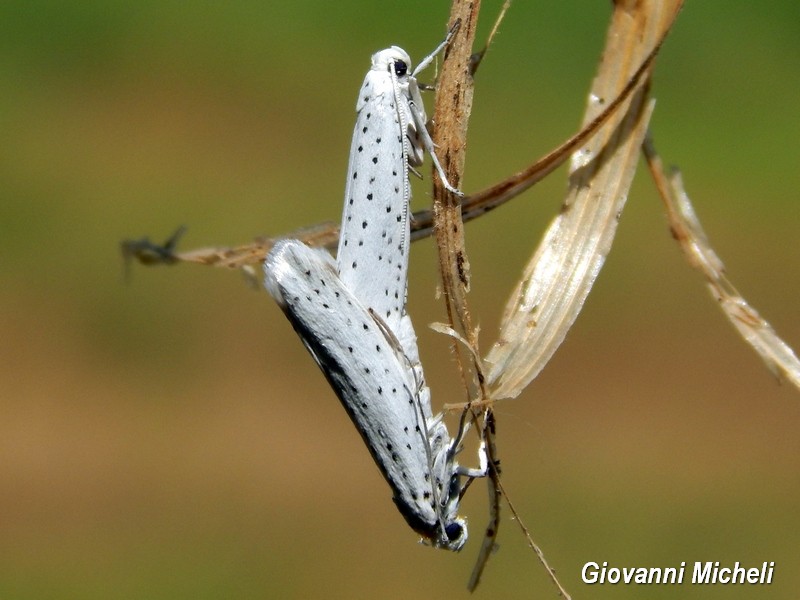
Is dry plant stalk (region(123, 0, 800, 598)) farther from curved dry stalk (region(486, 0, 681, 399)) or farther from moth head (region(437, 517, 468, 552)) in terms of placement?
moth head (region(437, 517, 468, 552))

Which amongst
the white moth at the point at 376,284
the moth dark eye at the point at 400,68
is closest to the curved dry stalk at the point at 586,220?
the white moth at the point at 376,284

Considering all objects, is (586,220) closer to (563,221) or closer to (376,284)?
(563,221)

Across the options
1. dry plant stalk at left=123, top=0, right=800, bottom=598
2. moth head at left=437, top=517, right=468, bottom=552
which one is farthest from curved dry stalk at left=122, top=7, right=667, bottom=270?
moth head at left=437, top=517, right=468, bottom=552

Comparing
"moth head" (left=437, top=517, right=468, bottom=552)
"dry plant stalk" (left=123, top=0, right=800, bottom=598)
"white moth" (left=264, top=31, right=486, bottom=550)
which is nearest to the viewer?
"dry plant stalk" (left=123, top=0, right=800, bottom=598)

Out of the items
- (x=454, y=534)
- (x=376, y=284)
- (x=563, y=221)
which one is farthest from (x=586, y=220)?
(x=454, y=534)

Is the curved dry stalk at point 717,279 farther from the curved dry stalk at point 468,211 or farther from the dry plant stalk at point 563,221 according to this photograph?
the curved dry stalk at point 468,211

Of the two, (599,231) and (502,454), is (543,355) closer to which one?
(599,231)

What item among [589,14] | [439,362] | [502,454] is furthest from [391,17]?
[502,454]
